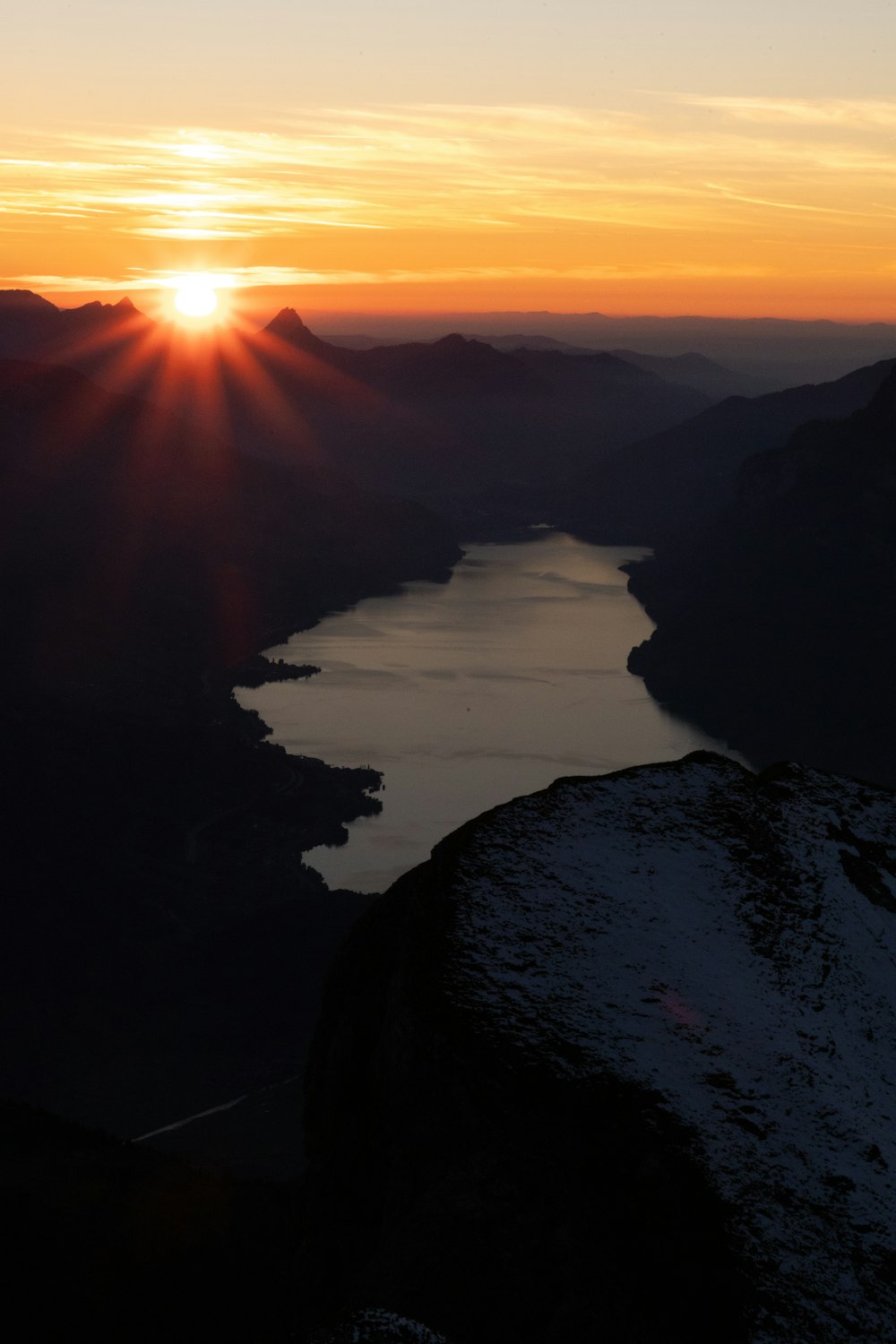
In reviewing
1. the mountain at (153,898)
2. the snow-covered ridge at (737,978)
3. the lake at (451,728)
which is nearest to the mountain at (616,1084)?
the snow-covered ridge at (737,978)

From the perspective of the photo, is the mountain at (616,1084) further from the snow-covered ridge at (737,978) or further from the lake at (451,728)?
the lake at (451,728)

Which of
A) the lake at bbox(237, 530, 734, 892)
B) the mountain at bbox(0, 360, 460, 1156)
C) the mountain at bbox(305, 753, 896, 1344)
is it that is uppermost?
the mountain at bbox(305, 753, 896, 1344)

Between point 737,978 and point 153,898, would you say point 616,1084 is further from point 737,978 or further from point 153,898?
point 153,898

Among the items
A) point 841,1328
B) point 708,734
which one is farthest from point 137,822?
point 841,1328

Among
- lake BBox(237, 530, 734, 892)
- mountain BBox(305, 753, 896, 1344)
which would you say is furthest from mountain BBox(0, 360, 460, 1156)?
mountain BBox(305, 753, 896, 1344)

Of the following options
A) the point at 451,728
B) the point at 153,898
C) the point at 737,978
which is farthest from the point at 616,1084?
the point at 451,728

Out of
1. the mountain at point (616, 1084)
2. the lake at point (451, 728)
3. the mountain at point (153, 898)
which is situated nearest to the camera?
the mountain at point (616, 1084)

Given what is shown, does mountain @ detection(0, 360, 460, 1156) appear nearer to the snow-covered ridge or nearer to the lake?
the lake
